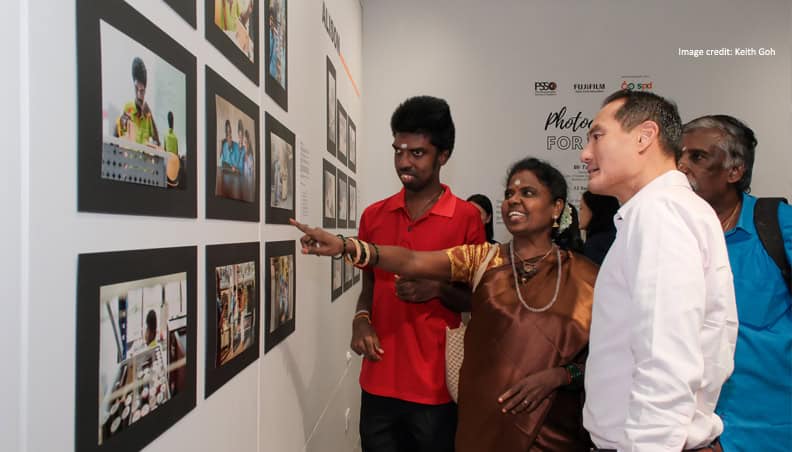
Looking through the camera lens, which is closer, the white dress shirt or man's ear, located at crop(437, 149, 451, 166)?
the white dress shirt

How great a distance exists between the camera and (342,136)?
298 cm

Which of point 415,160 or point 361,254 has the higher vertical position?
point 415,160

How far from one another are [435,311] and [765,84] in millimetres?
4064

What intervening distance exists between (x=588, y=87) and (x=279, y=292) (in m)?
3.64

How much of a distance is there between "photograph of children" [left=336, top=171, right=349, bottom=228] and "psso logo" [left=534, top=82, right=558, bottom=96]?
2.12 metres

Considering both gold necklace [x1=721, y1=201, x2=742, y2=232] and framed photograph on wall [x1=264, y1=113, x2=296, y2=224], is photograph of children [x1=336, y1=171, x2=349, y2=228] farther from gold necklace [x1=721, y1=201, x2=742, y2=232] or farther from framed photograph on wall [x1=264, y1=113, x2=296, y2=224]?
gold necklace [x1=721, y1=201, x2=742, y2=232]

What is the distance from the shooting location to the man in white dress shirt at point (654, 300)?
99 cm

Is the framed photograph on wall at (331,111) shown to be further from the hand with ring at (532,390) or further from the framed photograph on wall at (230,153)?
the hand with ring at (532,390)

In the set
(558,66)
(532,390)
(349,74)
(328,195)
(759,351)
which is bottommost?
(532,390)

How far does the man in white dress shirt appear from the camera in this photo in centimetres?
99

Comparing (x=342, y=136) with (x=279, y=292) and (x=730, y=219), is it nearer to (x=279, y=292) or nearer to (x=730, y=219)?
(x=279, y=292)

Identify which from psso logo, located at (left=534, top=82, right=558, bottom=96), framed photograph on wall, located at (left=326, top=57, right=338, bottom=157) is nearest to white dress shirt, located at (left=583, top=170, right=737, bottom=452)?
framed photograph on wall, located at (left=326, top=57, right=338, bottom=157)

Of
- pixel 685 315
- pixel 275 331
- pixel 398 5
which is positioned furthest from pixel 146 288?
pixel 398 5

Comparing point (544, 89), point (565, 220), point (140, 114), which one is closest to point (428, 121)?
point (565, 220)
